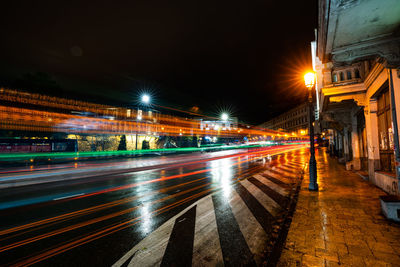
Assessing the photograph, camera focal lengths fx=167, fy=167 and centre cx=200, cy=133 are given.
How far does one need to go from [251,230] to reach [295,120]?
72988 mm

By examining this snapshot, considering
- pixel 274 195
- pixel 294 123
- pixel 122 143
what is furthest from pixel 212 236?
pixel 294 123

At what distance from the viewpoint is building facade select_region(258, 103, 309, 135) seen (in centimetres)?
5988

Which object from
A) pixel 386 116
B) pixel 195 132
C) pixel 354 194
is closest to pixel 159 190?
pixel 354 194

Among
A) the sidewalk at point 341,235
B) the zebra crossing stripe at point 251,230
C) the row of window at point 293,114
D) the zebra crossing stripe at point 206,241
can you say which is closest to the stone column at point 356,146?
the sidewalk at point 341,235

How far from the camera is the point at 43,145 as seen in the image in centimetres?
2005

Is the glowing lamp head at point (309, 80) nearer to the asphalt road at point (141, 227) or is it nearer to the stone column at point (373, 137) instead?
the stone column at point (373, 137)

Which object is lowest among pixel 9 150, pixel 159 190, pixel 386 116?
pixel 159 190

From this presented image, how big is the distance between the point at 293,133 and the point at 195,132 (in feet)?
158

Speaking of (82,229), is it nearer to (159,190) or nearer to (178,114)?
(159,190)

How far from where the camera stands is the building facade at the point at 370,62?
363 cm

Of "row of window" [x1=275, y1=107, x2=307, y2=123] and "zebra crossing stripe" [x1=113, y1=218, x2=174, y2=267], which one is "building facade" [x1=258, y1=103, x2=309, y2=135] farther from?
"zebra crossing stripe" [x1=113, y1=218, x2=174, y2=267]

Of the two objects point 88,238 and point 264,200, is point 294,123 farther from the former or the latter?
point 88,238

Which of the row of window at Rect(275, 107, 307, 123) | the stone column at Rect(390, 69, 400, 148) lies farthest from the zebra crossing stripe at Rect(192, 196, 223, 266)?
the row of window at Rect(275, 107, 307, 123)

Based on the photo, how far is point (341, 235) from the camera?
3656 millimetres
